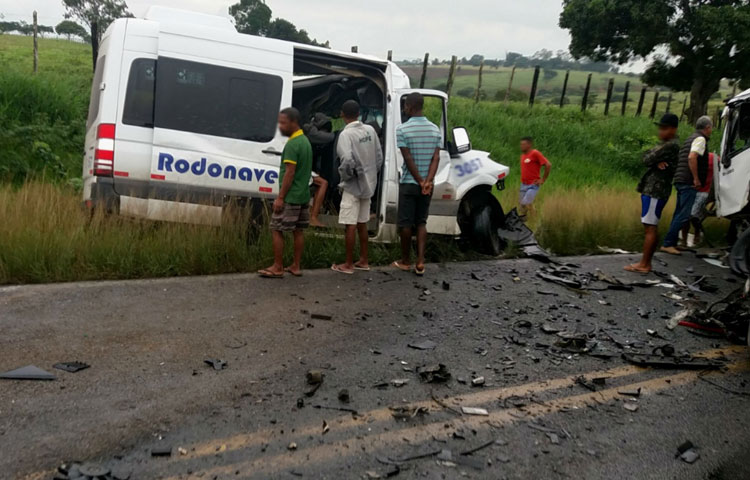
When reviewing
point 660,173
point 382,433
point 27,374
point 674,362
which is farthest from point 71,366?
point 660,173

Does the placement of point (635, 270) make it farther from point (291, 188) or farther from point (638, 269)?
point (291, 188)

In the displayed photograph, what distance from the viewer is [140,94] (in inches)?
239

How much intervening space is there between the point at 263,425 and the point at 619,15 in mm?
26650

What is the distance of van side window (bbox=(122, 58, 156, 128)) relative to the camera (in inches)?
238

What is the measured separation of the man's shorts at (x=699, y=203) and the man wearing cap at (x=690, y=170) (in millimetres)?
658

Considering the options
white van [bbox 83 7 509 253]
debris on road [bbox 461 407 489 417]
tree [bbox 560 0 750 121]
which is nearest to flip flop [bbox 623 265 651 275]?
white van [bbox 83 7 509 253]

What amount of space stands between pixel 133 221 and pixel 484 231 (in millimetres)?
4323

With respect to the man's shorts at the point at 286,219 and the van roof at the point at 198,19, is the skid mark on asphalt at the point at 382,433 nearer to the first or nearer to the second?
the man's shorts at the point at 286,219

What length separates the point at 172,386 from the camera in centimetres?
372

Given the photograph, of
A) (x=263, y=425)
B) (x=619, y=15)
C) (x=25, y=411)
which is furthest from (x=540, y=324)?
(x=619, y=15)

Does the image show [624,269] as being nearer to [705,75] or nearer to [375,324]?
[375,324]

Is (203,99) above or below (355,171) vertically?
above

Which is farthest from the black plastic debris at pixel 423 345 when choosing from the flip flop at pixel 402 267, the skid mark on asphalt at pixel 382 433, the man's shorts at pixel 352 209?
the flip flop at pixel 402 267

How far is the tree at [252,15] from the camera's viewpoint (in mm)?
45781
